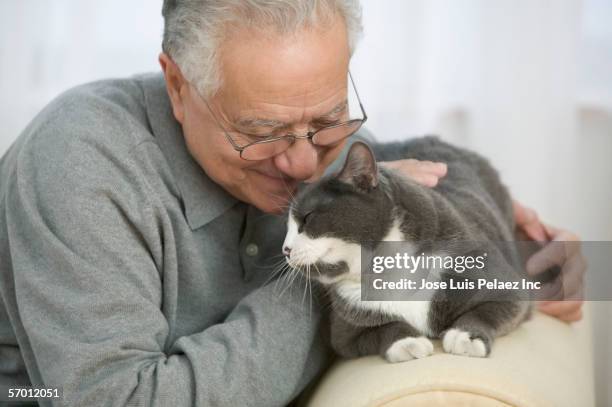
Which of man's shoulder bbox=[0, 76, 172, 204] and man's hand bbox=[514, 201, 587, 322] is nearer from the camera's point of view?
man's shoulder bbox=[0, 76, 172, 204]

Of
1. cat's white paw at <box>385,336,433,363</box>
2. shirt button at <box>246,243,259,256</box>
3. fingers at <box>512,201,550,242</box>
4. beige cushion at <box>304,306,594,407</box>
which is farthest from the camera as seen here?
fingers at <box>512,201,550,242</box>

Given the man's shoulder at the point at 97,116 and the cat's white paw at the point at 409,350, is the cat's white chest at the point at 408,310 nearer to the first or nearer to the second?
the cat's white paw at the point at 409,350

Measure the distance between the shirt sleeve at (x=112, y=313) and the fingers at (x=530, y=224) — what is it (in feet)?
2.16

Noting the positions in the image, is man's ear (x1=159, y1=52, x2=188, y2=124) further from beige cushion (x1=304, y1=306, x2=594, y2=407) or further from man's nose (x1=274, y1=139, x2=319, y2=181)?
beige cushion (x1=304, y1=306, x2=594, y2=407)

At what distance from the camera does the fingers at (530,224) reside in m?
1.60

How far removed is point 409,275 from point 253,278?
0.36 meters

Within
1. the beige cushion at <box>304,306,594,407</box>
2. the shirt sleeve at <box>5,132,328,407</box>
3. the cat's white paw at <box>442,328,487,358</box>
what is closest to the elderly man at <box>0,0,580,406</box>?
the shirt sleeve at <box>5,132,328,407</box>

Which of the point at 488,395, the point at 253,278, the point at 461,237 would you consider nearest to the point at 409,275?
the point at 461,237

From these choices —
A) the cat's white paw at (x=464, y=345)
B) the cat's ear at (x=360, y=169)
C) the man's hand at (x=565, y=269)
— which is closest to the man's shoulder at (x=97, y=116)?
the cat's ear at (x=360, y=169)

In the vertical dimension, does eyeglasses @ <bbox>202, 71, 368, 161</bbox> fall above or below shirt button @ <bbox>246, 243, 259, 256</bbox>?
above

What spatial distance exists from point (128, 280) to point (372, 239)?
1.30 feet

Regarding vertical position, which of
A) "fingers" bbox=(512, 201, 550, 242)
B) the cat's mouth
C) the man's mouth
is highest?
the man's mouth

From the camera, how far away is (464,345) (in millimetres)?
1057

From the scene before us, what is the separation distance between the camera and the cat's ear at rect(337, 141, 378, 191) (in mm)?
1149
